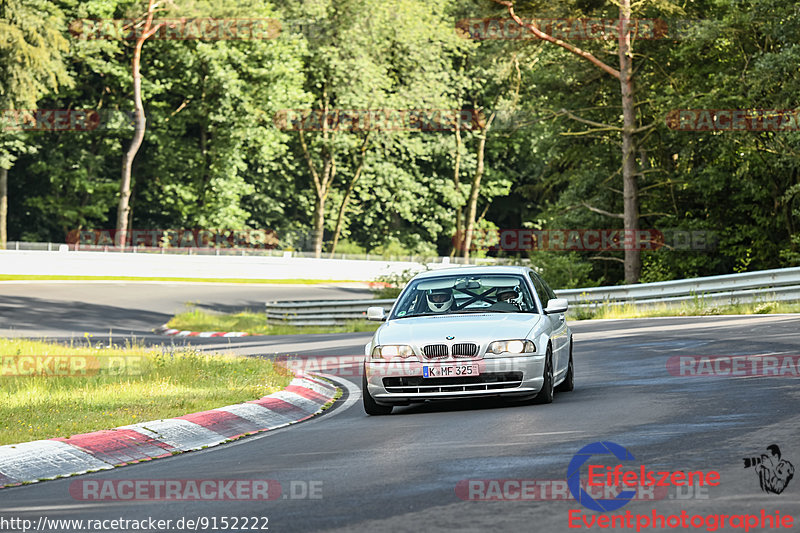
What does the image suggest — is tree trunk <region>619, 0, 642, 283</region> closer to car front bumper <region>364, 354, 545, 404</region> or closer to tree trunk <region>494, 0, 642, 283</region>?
tree trunk <region>494, 0, 642, 283</region>

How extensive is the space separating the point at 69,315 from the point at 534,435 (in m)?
27.9

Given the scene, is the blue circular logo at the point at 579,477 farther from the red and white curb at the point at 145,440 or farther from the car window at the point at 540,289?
the car window at the point at 540,289

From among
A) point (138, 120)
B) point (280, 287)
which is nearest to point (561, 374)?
point (280, 287)

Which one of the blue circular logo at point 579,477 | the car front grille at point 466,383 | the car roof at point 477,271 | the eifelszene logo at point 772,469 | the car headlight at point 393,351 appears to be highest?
the car roof at point 477,271

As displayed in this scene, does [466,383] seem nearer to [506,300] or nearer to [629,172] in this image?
[506,300]

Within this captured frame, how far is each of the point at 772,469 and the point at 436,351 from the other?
4.70 m

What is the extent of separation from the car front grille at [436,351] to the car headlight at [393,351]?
0.17 meters

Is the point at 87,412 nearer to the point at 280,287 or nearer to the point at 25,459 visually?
the point at 25,459

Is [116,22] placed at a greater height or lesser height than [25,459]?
greater

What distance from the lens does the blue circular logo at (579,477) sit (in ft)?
21.6

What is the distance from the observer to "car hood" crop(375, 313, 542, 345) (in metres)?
11.5

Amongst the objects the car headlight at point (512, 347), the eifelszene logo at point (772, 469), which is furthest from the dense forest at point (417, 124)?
the eifelszene logo at point (772, 469)

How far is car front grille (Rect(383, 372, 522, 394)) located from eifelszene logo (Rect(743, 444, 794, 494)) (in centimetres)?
380

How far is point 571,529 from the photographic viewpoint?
6043 millimetres
